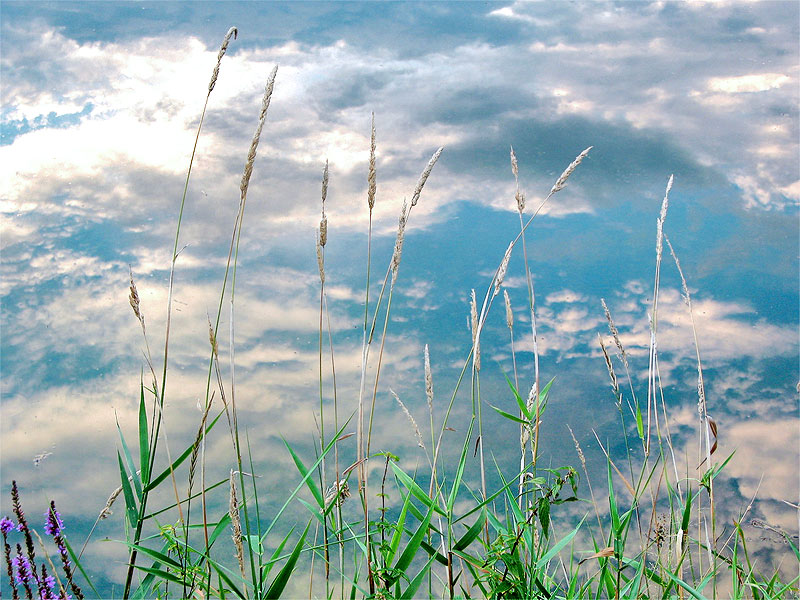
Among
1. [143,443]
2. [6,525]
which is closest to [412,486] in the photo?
[143,443]

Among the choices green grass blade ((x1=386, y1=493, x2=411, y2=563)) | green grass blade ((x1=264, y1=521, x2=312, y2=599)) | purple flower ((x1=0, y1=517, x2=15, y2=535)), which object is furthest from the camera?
purple flower ((x1=0, y1=517, x2=15, y2=535))

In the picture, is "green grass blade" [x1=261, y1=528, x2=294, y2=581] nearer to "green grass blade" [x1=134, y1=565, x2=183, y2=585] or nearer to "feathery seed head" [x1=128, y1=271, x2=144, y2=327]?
"green grass blade" [x1=134, y1=565, x2=183, y2=585]

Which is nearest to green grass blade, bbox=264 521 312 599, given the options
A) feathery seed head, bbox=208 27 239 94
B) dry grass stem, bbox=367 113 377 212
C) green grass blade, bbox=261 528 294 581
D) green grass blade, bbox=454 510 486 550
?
green grass blade, bbox=261 528 294 581

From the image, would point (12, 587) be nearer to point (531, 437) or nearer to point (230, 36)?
point (531, 437)

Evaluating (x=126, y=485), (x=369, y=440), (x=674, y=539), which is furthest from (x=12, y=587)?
(x=674, y=539)

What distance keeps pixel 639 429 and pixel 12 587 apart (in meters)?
1.34

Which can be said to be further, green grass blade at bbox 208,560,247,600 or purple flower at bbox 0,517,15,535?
purple flower at bbox 0,517,15,535

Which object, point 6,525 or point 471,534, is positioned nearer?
point 471,534

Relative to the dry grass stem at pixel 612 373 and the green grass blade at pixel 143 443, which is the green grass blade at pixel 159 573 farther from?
the dry grass stem at pixel 612 373

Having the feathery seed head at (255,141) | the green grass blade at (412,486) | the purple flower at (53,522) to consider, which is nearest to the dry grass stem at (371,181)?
the feathery seed head at (255,141)

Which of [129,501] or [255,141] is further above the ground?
[255,141]

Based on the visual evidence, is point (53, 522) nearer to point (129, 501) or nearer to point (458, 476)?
point (129, 501)

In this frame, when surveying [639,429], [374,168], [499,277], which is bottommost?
[639,429]

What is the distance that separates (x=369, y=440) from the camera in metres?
1.35
